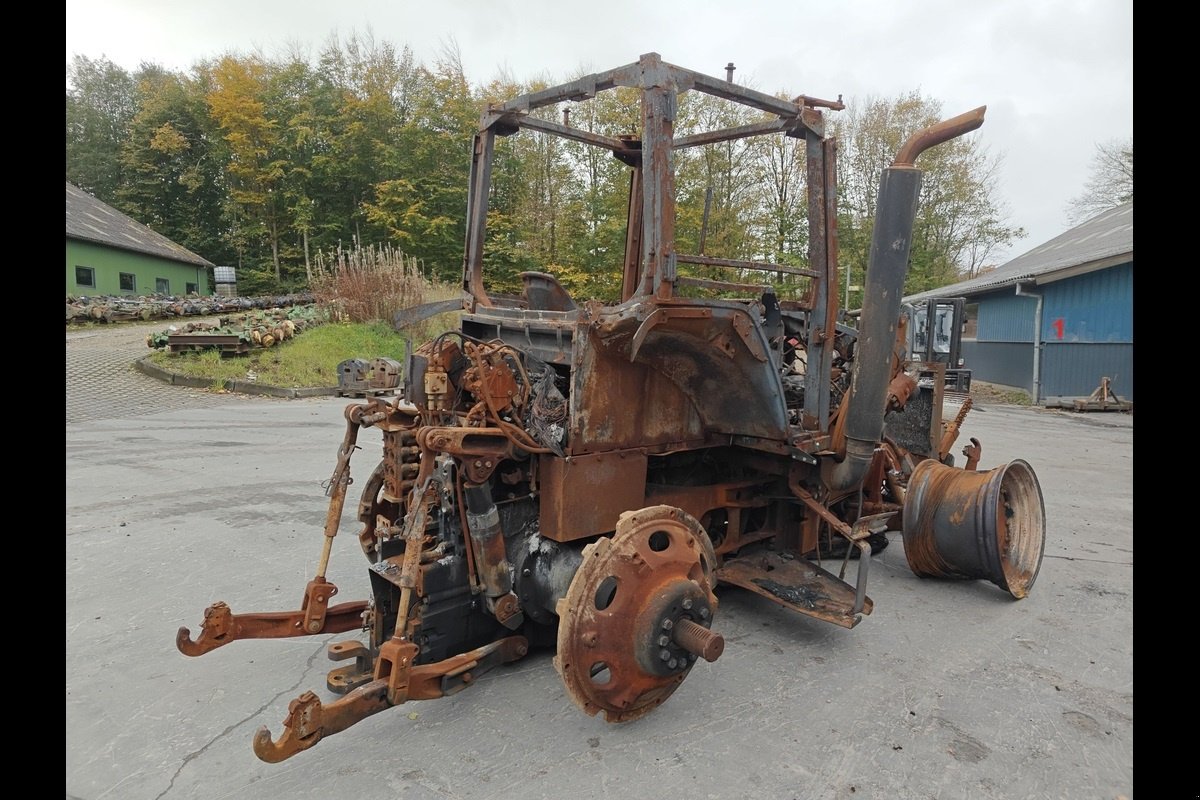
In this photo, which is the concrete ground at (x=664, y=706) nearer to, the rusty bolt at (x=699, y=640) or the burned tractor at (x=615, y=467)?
the burned tractor at (x=615, y=467)

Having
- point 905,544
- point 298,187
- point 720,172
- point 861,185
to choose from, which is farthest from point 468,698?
point 298,187

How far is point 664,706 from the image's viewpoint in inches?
121

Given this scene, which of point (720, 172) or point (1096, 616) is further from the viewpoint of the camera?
point (720, 172)

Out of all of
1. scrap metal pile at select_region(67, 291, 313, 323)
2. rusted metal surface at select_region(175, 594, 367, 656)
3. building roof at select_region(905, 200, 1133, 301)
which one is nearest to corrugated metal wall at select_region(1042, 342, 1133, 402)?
building roof at select_region(905, 200, 1133, 301)

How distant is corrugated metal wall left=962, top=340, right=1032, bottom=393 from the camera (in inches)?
721

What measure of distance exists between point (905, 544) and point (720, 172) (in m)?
15.4

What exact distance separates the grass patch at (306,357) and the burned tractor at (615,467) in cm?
947

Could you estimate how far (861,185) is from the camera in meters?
26.2

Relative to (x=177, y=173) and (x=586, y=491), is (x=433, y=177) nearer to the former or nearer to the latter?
(x=177, y=173)

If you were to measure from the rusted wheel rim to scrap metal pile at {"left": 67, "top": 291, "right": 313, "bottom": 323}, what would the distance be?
2314 cm

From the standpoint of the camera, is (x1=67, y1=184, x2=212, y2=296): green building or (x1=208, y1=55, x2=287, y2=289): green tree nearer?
(x1=67, y1=184, x2=212, y2=296): green building

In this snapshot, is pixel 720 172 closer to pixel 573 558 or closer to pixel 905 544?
pixel 905 544

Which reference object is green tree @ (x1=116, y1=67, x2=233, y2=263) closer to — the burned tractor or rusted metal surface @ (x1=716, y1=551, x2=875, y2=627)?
the burned tractor
